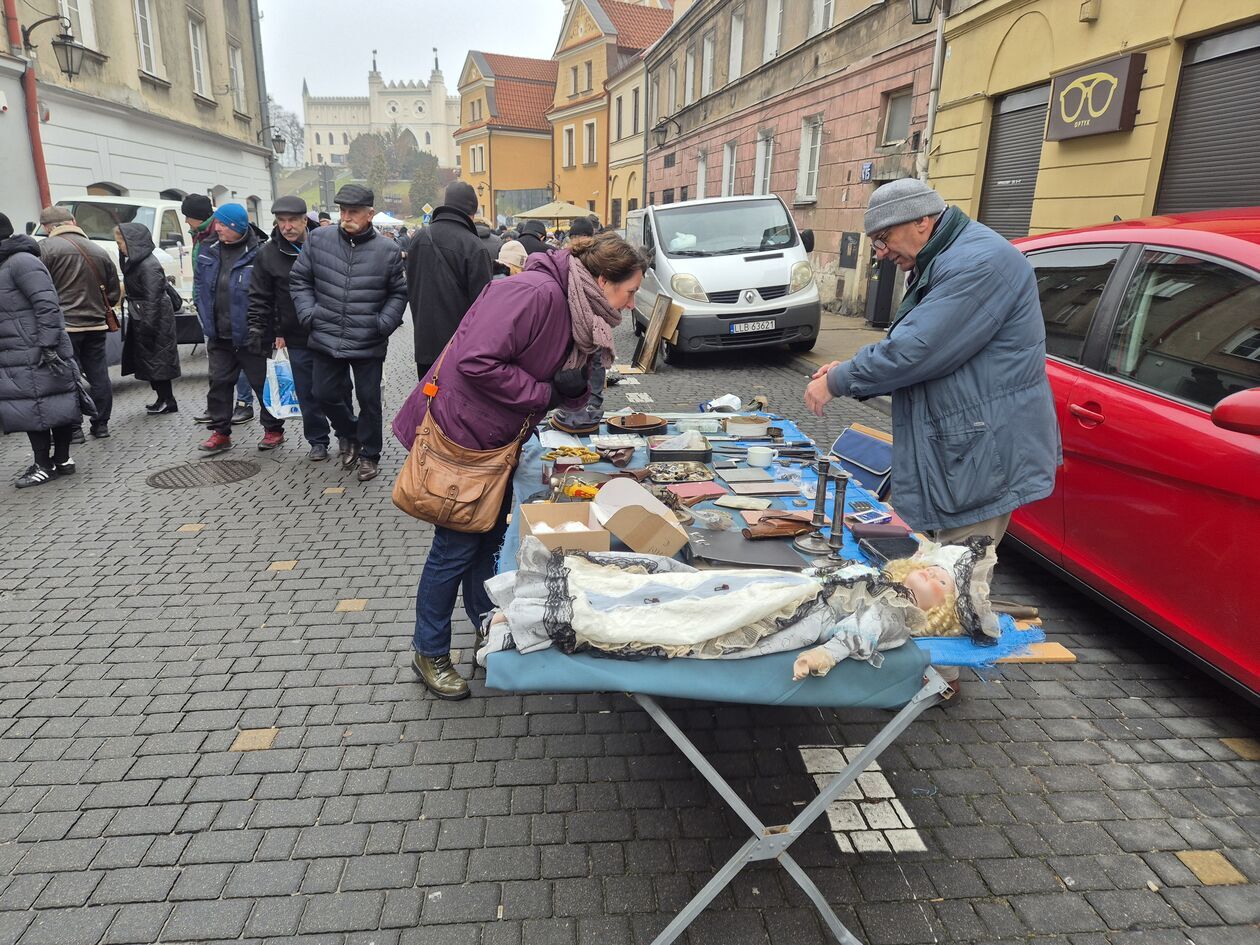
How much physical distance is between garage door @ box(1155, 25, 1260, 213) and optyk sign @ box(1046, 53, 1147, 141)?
0.45m

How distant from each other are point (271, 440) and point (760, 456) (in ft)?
16.2

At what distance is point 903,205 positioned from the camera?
2861 mm

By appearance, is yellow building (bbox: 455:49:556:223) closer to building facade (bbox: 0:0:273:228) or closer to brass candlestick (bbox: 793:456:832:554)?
building facade (bbox: 0:0:273:228)

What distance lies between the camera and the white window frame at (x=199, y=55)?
22312 mm

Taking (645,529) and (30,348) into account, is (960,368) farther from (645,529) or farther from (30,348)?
(30,348)

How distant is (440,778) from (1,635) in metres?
2.53

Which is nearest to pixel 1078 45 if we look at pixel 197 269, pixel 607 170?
pixel 197 269

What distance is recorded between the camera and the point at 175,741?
10.2 ft

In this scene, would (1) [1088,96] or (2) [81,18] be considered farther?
(2) [81,18]

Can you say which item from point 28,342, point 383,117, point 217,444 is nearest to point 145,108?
point 217,444

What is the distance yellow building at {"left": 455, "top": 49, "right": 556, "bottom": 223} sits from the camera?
2165 inches

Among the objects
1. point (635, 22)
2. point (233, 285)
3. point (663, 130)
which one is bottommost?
point (233, 285)

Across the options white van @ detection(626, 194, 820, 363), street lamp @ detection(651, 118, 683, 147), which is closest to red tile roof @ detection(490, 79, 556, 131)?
street lamp @ detection(651, 118, 683, 147)

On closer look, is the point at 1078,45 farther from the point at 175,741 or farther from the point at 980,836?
the point at 175,741
